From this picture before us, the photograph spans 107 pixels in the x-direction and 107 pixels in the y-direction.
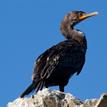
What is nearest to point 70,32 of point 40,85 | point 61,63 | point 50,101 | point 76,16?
point 76,16

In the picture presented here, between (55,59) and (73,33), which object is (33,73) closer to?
(55,59)

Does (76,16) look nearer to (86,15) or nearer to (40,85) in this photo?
(86,15)

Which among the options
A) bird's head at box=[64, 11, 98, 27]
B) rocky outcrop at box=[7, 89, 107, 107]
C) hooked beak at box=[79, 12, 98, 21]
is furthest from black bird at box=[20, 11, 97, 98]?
rocky outcrop at box=[7, 89, 107, 107]

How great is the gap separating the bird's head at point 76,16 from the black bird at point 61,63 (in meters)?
0.76

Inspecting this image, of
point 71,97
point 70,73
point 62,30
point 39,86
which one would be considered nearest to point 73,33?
point 62,30

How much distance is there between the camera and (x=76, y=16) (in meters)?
20.8

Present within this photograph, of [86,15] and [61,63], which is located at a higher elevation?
[86,15]

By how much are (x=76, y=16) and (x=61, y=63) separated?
2977 millimetres

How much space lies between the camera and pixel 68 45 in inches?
730

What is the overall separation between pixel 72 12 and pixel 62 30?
0.98m

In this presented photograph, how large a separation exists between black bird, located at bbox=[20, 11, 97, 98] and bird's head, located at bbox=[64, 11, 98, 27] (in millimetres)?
763

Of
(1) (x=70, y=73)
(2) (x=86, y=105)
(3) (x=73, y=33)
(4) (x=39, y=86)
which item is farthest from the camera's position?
(3) (x=73, y=33)

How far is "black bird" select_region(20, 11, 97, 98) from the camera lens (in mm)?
17406

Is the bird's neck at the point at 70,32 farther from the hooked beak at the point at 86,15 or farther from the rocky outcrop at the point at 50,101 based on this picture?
the rocky outcrop at the point at 50,101
